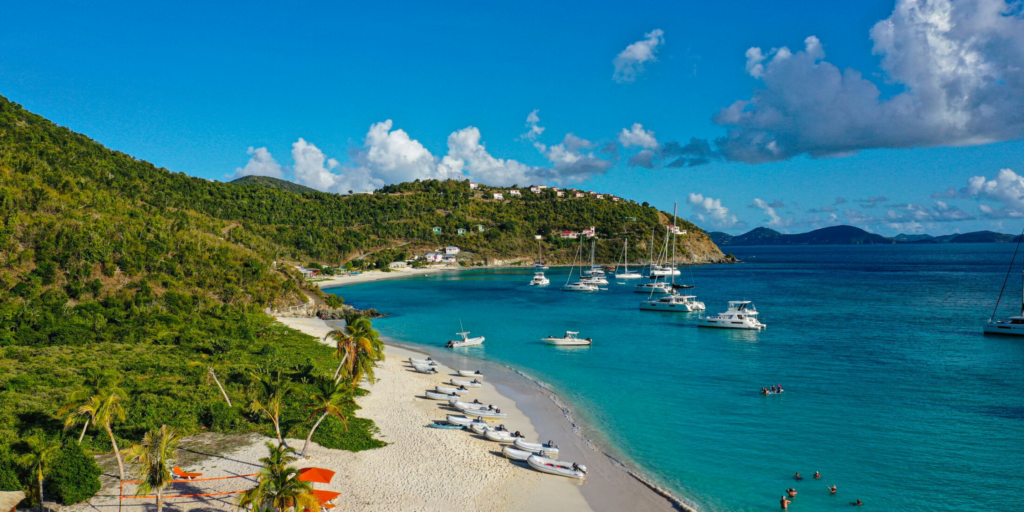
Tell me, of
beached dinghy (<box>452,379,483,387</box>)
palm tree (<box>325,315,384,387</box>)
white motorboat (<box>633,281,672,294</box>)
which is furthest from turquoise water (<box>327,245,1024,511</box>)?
white motorboat (<box>633,281,672,294</box>)

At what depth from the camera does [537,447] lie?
26.5 metres

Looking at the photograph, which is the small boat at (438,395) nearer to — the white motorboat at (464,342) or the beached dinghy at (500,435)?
the beached dinghy at (500,435)

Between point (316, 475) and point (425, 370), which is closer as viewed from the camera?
point (316, 475)

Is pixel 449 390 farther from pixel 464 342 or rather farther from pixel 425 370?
pixel 464 342

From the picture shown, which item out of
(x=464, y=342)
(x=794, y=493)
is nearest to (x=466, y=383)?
(x=464, y=342)

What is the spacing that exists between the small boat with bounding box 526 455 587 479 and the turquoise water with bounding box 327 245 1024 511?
3.54 metres

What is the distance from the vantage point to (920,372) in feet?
141

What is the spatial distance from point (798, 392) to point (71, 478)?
41184mm

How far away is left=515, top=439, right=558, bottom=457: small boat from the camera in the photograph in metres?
26.0

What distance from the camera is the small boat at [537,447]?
2605cm

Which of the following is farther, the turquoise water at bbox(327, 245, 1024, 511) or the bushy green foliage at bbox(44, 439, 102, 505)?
the turquoise water at bbox(327, 245, 1024, 511)

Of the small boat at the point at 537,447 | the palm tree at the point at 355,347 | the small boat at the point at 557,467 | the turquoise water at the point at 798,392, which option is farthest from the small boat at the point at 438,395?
the small boat at the point at 557,467

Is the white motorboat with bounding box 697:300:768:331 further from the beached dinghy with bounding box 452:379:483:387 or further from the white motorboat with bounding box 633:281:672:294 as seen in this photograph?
the beached dinghy with bounding box 452:379:483:387

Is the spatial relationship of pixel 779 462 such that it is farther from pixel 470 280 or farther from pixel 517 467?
pixel 470 280
